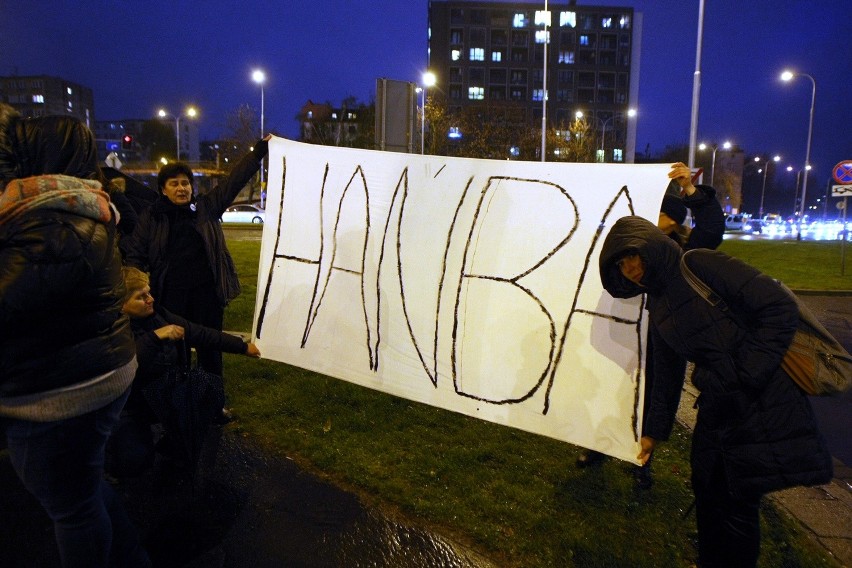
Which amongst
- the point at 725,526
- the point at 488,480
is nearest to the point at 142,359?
the point at 488,480

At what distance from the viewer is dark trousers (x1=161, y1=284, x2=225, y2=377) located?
12.0 feet

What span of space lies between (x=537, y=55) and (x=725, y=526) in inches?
3332

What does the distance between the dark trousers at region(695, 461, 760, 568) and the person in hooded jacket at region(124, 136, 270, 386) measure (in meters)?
3.05

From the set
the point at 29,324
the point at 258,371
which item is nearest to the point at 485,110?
the point at 258,371

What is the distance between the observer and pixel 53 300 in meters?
1.71

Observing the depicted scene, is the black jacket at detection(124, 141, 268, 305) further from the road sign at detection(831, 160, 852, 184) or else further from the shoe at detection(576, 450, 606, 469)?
the road sign at detection(831, 160, 852, 184)

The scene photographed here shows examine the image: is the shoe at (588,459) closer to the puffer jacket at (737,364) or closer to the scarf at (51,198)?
the puffer jacket at (737,364)

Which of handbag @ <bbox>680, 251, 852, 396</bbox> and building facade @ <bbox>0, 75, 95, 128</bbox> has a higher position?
building facade @ <bbox>0, 75, 95, 128</bbox>

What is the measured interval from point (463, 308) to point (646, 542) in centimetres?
154

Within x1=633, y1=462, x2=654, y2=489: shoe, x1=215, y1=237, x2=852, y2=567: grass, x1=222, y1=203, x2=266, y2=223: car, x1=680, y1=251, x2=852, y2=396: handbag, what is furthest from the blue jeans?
x1=222, y1=203, x2=266, y2=223: car

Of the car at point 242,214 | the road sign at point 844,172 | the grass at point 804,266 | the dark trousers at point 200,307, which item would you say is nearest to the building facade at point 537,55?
the car at point 242,214

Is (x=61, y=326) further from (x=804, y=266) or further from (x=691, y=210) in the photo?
(x=804, y=266)

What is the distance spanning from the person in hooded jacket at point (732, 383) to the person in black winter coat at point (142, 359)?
212 centimetres

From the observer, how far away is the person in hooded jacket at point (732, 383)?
190cm
